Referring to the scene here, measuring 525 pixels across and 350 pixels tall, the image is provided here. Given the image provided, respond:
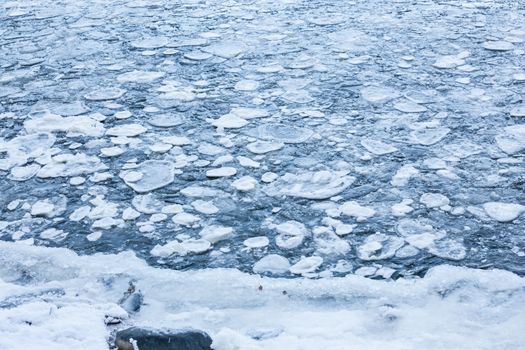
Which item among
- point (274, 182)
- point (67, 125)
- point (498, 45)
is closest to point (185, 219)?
point (274, 182)

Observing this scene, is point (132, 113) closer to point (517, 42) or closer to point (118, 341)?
point (118, 341)

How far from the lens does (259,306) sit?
1870 millimetres

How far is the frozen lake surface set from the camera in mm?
1854

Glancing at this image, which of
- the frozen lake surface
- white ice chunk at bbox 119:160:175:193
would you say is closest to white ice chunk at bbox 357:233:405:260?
the frozen lake surface

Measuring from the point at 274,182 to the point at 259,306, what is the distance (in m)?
0.82

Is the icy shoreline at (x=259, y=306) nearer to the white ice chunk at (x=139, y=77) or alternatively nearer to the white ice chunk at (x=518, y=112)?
the white ice chunk at (x=518, y=112)

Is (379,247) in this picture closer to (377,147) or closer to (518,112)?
(377,147)

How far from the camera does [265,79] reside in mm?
3760

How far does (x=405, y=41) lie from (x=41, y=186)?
2896 millimetres

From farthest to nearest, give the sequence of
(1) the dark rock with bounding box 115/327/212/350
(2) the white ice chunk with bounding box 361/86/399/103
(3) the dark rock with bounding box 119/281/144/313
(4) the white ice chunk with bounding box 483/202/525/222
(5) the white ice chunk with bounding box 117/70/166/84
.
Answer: (5) the white ice chunk with bounding box 117/70/166/84 → (2) the white ice chunk with bounding box 361/86/399/103 → (4) the white ice chunk with bounding box 483/202/525/222 → (3) the dark rock with bounding box 119/281/144/313 → (1) the dark rock with bounding box 115/327/212/350

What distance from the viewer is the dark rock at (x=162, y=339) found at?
5.32 ft

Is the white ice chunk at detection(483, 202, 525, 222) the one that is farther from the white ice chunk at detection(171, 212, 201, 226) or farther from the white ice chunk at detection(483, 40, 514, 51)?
the white ice chunk at detection(483, 40, 514, 51)

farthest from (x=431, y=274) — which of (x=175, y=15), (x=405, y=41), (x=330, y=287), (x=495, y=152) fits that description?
(x=175, y=15)

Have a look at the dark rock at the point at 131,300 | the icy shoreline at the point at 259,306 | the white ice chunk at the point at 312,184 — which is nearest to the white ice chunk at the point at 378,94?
the white ice chunk at the point at 312,184
